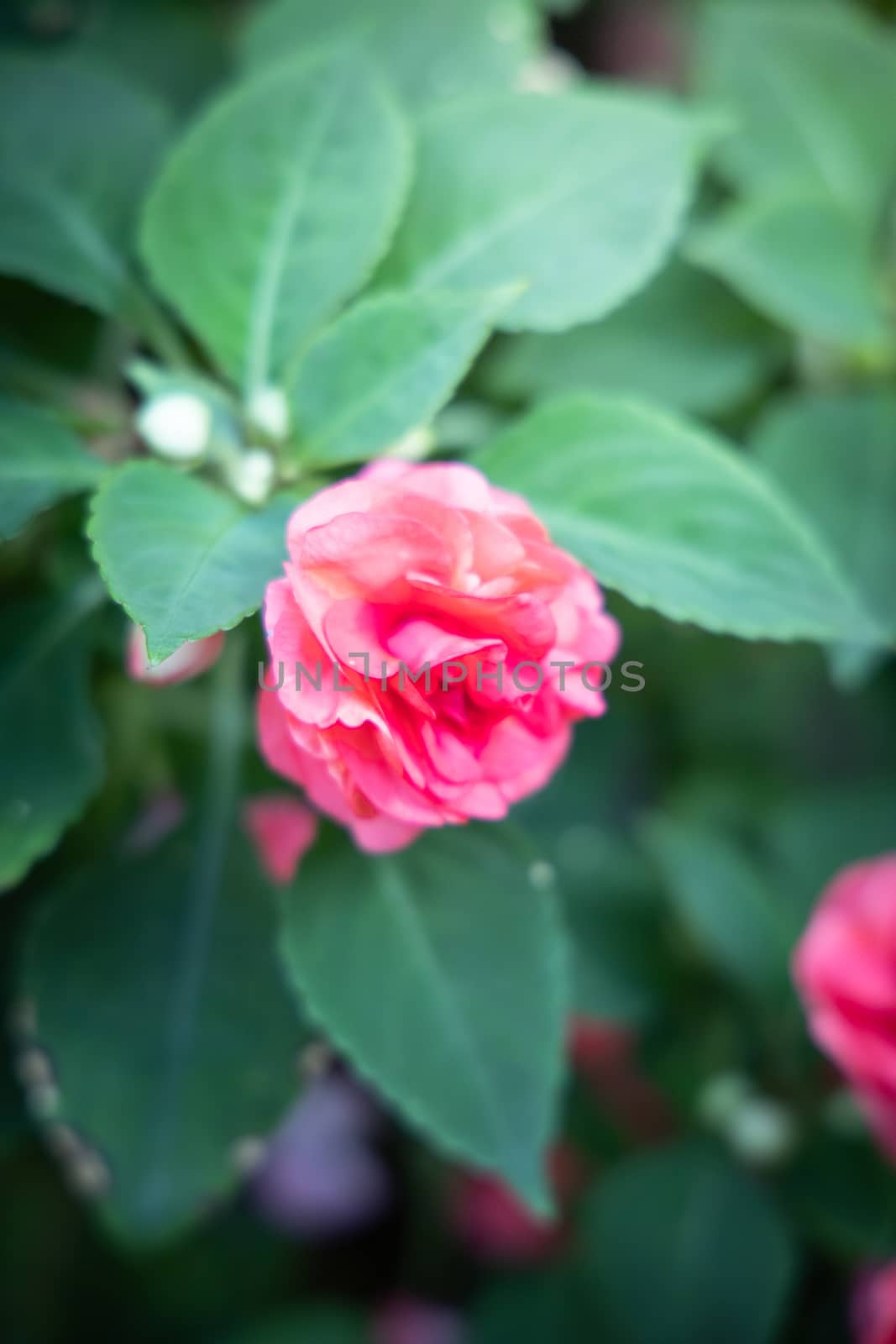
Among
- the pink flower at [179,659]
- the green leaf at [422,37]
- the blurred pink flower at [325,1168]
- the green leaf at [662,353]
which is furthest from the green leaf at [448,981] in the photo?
the blurred pink flower at [325,1168]

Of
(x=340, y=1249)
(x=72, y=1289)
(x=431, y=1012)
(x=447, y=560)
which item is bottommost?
(x=340, y=1249)

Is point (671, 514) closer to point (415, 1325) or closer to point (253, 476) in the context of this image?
point (253, 476)

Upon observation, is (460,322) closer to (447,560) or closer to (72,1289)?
(447,560)

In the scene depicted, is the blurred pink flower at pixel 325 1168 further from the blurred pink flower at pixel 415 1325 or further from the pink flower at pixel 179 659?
the pink flower at pixel 179 659

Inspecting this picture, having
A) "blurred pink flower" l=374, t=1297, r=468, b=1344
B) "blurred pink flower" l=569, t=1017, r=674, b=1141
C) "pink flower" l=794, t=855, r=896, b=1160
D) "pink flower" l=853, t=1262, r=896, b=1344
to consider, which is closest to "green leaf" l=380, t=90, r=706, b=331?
"pink flower" l=794, t=855, r=896, b=1160

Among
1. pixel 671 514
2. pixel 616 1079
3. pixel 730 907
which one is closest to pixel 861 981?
pixel 730 907

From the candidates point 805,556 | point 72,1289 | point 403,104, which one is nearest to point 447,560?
point 805,556
